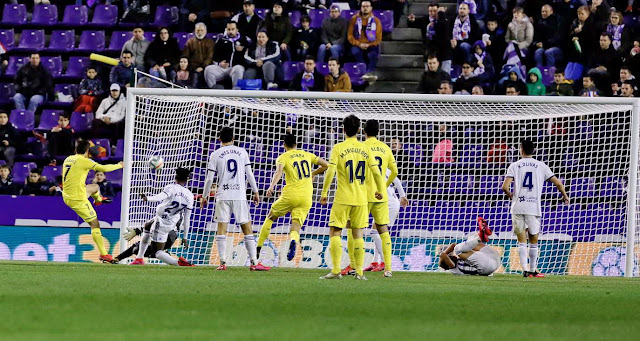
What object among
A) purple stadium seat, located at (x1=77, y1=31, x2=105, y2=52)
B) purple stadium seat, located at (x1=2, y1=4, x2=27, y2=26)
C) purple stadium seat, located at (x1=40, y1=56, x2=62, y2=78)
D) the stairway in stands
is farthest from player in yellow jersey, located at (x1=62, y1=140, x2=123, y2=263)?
purple stadium seat, located at (x1=2, y1=4, x2=27, y2=26)

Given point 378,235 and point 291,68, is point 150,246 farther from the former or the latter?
point 291,68

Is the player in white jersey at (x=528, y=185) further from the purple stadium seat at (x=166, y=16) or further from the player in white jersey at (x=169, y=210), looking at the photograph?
the purple stadium seat at (x=166, y=16)

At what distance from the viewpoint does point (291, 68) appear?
74.9 feet

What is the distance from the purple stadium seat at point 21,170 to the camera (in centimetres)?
2198

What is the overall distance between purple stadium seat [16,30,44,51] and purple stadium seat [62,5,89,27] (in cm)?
63

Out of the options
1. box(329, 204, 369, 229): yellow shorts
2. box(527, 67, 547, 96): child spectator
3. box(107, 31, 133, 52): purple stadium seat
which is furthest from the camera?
box(107, 31, 133, 52): purple stadium seat

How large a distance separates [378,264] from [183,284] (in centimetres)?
555

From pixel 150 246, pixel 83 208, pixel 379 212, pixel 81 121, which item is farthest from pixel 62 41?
pixel 379 212

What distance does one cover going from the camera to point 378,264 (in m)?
16.2

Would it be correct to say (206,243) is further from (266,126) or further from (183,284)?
(183,284)

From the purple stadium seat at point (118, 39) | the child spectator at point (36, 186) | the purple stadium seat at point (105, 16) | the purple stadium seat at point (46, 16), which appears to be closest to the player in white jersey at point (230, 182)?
the child spectator at point (36, 186)

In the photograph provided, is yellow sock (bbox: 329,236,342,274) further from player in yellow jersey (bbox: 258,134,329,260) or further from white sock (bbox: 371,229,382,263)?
player in yellow jersey (bbox: 258,134,329,260)

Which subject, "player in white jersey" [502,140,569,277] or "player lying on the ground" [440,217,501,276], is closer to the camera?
"player lying on the ground" [440,217,501,276]

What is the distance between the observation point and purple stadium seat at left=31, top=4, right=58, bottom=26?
83.0 ft
